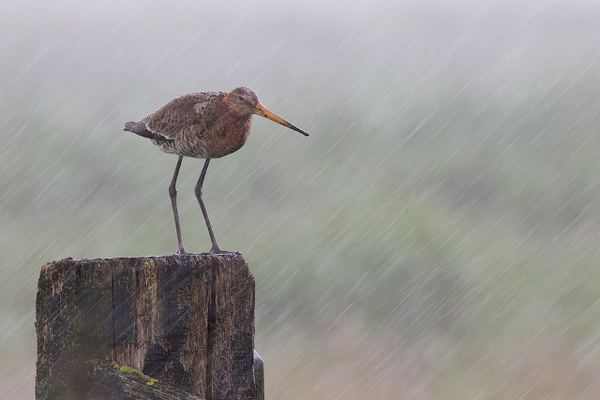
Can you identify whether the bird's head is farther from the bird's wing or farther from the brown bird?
the bird's wing

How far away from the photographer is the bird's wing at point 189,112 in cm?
441

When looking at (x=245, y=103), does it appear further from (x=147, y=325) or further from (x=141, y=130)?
(x=147, y=325)

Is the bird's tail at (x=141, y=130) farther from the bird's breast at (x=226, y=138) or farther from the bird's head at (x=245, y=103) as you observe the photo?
the bird's head at (x=245, y=103)

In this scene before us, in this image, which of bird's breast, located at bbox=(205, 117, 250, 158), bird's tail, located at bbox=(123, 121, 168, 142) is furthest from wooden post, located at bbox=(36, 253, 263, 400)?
bird's tail, located at bbox=(123, 121, 168, 142)

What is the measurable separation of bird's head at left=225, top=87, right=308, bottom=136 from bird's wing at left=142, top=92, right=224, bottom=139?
0.48ft

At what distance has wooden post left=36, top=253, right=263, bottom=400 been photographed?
7.87 ft

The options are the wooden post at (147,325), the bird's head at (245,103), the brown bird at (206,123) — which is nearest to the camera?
the wooden post at (147,325)

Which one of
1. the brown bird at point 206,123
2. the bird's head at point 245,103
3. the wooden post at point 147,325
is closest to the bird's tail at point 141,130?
the brown bird at point 206,123

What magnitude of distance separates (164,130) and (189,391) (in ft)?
7.61

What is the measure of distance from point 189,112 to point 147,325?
7.13 feet

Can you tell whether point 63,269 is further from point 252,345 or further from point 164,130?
point 164,130

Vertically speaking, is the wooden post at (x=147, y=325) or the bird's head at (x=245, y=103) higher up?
the bird's head at (x=245, y=103)

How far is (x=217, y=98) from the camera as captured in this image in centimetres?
445

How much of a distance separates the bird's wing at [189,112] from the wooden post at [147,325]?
1.94 metres
